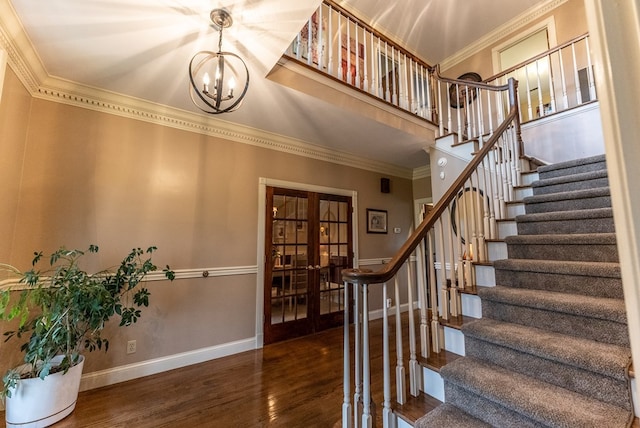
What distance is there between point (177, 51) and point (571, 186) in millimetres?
3482

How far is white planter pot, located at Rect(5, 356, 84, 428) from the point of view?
6.08ft

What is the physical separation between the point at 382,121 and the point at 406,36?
2.64 m

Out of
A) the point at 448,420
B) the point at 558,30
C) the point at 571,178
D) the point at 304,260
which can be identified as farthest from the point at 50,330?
the point at 558,30

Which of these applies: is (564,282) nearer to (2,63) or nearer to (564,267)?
(564,267)

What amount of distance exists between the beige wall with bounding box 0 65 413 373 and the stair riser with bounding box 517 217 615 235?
8.72 feet

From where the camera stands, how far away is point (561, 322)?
1566mm

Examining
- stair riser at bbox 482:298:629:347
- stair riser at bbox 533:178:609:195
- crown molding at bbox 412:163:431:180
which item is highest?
crown molding at bbox 412:163:431:180

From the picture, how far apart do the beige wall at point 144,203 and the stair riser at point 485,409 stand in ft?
7.71

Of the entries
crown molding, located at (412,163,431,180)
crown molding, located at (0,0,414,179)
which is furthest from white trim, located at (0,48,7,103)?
crown molding, located at (412,163,431,180)

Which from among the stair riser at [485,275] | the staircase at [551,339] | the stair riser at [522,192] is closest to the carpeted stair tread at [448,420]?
the staircase at [551,339]

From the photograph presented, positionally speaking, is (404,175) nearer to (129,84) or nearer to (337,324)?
(337,324)

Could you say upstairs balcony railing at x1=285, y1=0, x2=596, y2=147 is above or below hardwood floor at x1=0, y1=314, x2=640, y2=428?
above

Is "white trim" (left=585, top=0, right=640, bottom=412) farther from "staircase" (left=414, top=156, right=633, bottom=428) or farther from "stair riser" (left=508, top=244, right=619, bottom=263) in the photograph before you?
"stair riser" (left=508, top=244, right=619, bottom=263)

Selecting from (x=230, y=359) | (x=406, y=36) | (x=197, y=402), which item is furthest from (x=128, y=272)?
(x=406, y=36)
